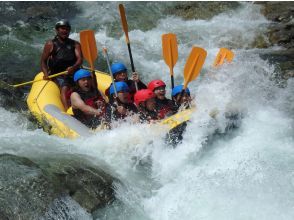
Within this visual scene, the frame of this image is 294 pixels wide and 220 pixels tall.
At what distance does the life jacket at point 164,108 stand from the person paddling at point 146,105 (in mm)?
61

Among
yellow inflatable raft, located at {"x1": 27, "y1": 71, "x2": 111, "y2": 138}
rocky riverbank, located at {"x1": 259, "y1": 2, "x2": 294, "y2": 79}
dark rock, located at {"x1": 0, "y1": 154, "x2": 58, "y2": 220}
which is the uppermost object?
dark rock, located at {"x1": 0, "y1": 154, "x2": 58, "y2": 220}

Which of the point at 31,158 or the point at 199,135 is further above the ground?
the point at 31,158

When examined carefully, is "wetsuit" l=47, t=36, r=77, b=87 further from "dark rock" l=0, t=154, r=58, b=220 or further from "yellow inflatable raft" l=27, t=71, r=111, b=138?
"dark rock" l=0, t=154, r=58, b=220

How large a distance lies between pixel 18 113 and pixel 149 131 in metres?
2.30

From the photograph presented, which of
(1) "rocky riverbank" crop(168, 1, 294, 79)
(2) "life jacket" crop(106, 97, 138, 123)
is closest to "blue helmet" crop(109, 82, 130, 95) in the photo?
(2) "life jacket" crop(106, 97, 138, 123)

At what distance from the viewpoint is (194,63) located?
6074 millimetres

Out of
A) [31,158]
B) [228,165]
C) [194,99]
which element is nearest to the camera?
[31,158]

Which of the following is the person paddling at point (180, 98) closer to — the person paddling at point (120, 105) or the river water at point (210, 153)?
the river water at point (210, 153)

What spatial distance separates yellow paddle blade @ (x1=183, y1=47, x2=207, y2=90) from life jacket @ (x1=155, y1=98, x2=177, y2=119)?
1.82ft

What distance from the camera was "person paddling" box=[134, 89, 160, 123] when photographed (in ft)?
17.5

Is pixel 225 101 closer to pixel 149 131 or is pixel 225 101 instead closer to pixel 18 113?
pixel 149 131

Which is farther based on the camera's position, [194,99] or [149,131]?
[194,99]

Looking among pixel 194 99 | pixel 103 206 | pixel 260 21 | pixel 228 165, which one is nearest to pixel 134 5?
pixel 260 21

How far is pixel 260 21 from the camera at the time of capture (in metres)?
10.2
